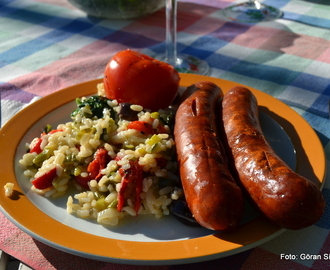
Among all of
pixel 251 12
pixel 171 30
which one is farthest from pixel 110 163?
pixel 251 12

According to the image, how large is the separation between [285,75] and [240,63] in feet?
1.36

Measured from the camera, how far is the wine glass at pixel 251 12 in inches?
170

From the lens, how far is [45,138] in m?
2.24

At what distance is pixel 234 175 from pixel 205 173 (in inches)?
8.2

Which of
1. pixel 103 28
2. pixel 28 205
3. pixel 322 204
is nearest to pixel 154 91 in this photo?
pixel 28 205

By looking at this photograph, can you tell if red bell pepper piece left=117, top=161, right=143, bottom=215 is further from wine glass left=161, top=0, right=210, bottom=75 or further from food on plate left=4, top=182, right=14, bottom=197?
wine glass left=161, top=0, right=210, bottom=75

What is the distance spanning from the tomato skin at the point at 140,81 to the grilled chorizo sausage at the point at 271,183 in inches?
26.5

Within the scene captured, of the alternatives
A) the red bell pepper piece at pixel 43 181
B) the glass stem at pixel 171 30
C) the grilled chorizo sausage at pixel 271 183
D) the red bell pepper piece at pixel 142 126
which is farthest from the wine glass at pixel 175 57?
the red bell pepper piece at pixel 43 181

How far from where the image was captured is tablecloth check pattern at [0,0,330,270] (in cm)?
300

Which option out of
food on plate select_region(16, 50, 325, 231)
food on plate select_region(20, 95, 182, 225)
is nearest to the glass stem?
food on plate select_region(16, 50, 325, 231)

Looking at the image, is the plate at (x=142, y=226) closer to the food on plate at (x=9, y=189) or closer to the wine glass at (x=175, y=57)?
the food on plate at (x=9, y=189)

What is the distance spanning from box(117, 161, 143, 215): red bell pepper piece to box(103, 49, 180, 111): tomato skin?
684 millimetres

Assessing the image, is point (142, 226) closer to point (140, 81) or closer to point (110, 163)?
point (110, 163)

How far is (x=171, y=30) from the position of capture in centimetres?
332
